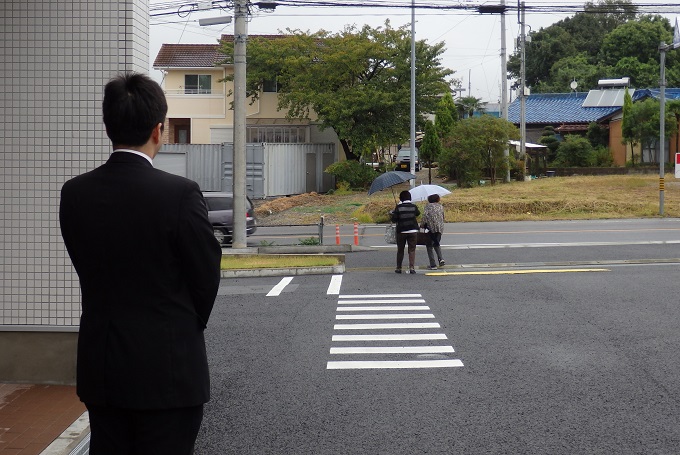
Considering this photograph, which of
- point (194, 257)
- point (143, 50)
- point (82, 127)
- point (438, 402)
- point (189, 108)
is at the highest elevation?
point (189, 108)

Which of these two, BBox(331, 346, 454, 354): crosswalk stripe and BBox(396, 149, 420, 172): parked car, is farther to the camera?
BBox(396, 149, 420, 172): parked car

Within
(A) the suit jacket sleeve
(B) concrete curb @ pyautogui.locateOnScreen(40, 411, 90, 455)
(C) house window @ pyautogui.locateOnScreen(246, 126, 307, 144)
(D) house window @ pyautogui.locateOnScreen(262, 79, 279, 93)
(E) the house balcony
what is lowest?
(B) concrete curb @ pyautogui.locateOnScreen(40, 411, 90, 455)

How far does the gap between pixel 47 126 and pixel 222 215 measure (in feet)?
56.1

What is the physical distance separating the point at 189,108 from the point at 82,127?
44266 millimetres

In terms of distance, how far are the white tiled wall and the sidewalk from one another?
68 centimetres

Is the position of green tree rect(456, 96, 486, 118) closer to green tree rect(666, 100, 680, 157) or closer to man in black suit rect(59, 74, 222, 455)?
green tree rect(666, 100, 680, 157)

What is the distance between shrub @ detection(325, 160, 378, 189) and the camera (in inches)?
1718

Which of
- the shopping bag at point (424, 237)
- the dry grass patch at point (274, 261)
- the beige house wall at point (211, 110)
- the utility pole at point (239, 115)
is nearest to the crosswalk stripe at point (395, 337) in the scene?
the dry grass patch at point (274, 261)

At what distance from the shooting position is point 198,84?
50469 millimetres

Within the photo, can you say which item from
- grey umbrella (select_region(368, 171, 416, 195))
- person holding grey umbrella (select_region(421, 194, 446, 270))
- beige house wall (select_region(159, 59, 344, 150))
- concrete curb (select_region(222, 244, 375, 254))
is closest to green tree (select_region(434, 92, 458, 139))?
beige house wall (select_region(159, 59, 344, 150))

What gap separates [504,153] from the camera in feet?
139

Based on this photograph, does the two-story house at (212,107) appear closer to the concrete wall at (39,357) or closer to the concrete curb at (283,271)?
the concrete curb at (283,271)

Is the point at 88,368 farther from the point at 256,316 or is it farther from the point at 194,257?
the point at 256,316

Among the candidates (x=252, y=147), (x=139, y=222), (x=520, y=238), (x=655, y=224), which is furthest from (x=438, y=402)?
(x=252, y=147)
